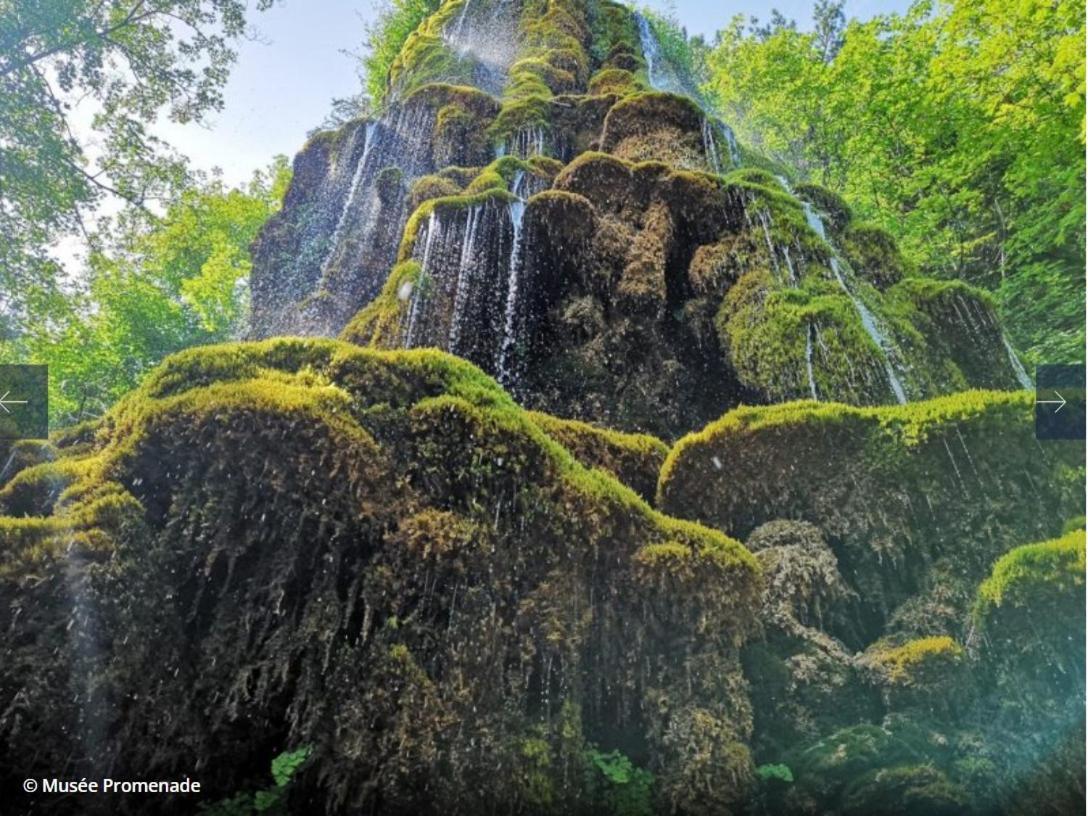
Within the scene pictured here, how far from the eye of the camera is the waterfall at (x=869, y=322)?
6.02 m

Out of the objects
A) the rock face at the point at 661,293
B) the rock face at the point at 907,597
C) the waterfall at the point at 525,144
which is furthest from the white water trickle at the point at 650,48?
the rock face at the point at 907,597

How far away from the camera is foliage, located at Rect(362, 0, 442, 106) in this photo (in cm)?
2014

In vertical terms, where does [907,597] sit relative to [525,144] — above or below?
below

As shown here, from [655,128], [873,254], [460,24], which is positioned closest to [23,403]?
[655,128]

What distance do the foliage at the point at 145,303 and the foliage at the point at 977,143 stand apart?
480 inches

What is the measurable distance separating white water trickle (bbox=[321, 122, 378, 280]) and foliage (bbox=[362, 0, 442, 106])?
6.86 m

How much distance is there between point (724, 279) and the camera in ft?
25.0

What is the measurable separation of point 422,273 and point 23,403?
394 centimetres

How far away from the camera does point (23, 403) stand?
5.49 meters

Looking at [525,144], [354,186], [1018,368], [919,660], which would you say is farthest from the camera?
[354,186]

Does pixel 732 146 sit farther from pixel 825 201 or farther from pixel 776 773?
pixel 776 773

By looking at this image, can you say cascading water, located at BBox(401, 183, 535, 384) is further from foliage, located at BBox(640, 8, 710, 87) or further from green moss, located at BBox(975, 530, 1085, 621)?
foliage, located at BBox(640, 8, 710, 87)

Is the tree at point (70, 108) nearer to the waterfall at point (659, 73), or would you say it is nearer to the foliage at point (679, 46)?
the waterfall at point (659, 73)

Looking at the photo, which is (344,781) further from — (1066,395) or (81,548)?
(1066,395)
